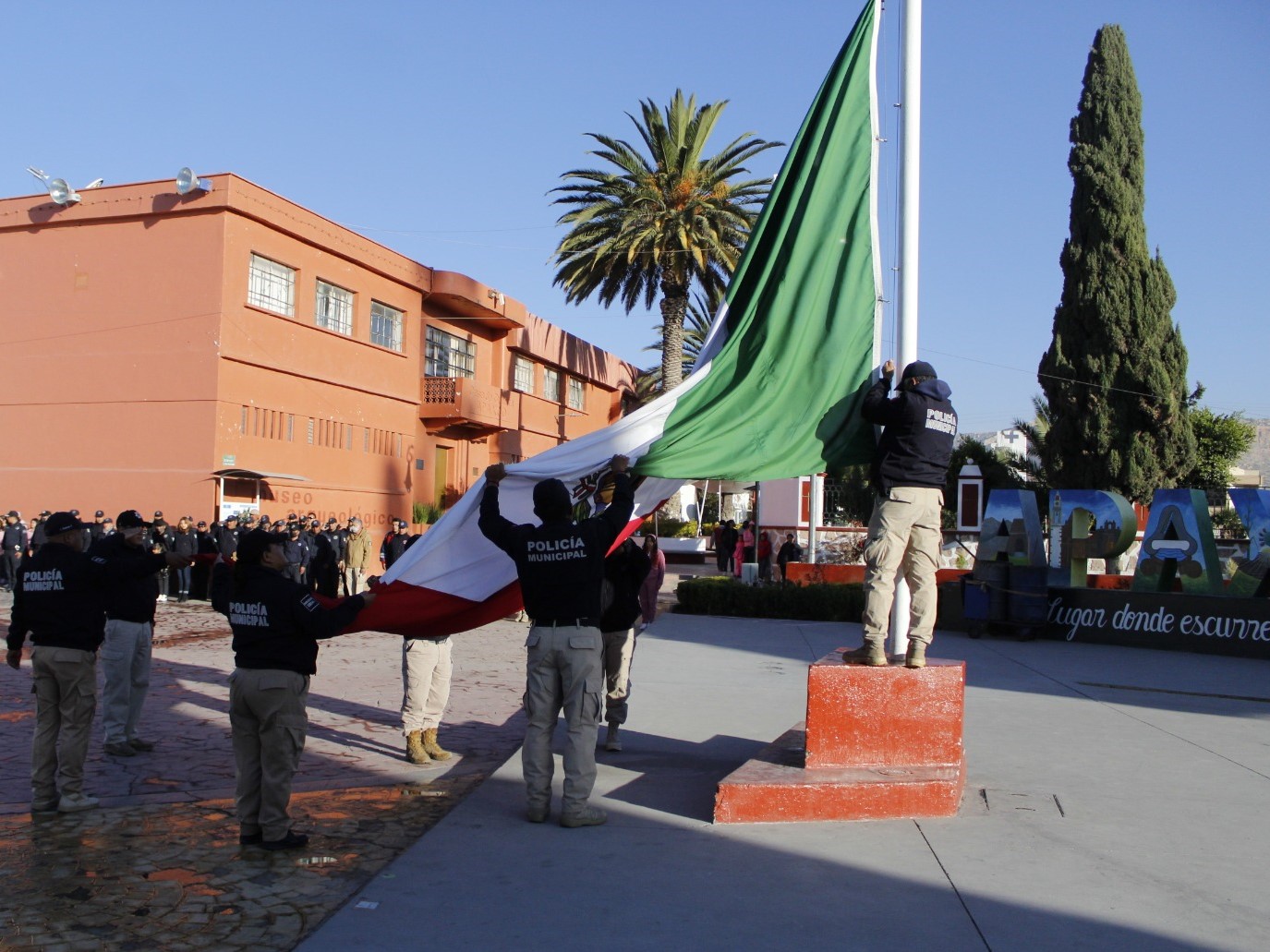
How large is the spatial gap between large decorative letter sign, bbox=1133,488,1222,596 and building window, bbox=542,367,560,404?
27.0 m

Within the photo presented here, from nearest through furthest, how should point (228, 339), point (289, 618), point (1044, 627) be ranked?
point (289, 618) → point (1044, 627) → point (228, 339)

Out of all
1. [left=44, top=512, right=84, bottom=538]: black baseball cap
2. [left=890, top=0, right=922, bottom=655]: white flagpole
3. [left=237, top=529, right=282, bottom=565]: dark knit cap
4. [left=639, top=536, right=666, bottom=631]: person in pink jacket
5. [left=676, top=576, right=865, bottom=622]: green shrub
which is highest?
[left=890, top=0, right=922, bottom=655]: white flagpole

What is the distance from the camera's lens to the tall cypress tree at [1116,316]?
3156 centimetres

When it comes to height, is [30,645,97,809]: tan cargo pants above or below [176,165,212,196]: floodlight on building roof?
below

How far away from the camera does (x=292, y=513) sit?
25.5 metres

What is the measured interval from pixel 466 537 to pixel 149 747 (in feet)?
10.0

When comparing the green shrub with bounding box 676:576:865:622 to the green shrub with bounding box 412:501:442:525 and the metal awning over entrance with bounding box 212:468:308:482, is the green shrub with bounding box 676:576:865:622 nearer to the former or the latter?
the metal awning over entrance with bounding box 212:468:308:482

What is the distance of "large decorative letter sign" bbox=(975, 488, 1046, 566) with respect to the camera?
18109 mm

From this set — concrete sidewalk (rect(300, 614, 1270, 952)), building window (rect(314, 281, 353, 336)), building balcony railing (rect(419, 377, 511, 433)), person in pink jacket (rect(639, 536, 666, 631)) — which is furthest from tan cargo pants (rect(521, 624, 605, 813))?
building balcony railing (rect(419, 377, 511, 433))

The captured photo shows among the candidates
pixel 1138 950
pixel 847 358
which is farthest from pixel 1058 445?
pixel 1138 950

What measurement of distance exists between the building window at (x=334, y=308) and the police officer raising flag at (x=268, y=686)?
23248 millimetres

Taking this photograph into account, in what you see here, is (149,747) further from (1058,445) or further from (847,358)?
(1058,445)

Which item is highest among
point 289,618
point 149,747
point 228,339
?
point 228,339

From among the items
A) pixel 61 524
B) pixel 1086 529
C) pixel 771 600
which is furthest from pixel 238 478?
pixel 61 524
